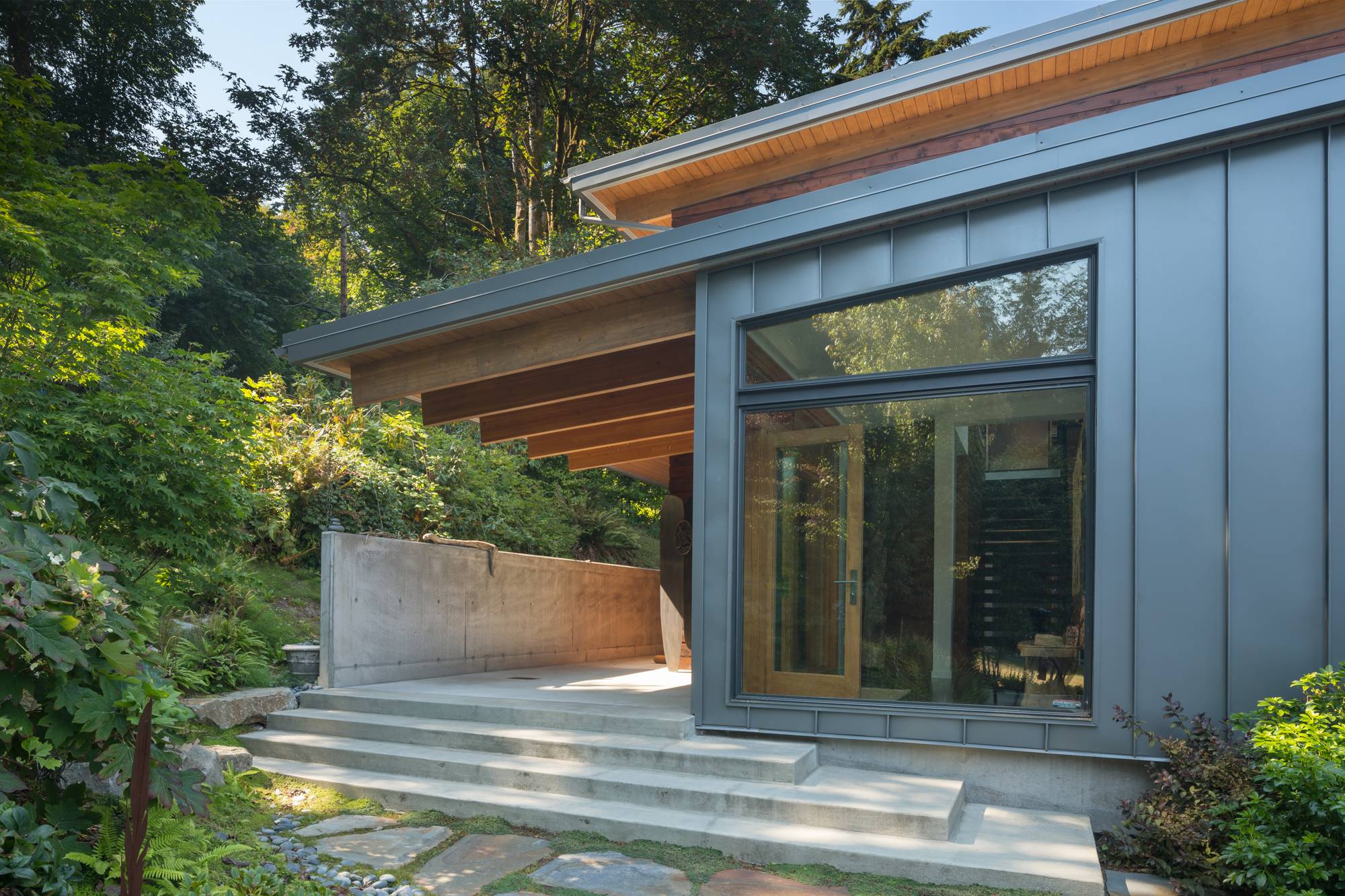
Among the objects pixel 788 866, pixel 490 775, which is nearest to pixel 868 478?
pixel 788 866

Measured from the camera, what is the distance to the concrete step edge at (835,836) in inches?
151

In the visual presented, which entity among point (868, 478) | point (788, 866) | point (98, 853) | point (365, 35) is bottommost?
point (788, 866)

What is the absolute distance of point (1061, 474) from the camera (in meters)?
4.85

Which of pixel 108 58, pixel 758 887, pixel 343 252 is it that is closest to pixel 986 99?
pixel 758 887

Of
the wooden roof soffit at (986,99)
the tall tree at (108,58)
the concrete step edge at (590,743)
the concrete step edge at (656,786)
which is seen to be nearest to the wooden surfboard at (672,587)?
the wooden roof soffit at (986,99)

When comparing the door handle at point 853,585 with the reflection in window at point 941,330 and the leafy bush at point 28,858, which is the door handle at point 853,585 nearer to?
the reflection in window at point 941,330

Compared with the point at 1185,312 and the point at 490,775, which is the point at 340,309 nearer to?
the point at 490,775

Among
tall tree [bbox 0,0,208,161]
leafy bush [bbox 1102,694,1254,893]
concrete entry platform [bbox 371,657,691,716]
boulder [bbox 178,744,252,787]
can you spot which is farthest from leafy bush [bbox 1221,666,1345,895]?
tall tree [bbox 0,0,208,161]

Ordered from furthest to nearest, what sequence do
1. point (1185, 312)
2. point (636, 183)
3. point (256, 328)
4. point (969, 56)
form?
point (256, 328)
point (636, 183)
point (969, 56)
point (1185, 312)

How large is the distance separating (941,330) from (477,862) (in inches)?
143

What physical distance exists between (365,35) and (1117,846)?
1889cm

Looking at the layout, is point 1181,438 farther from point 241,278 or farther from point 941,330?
point 241,278

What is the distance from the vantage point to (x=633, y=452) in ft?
35.2

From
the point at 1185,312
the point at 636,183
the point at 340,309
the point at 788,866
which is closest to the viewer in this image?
the point at 788,866
